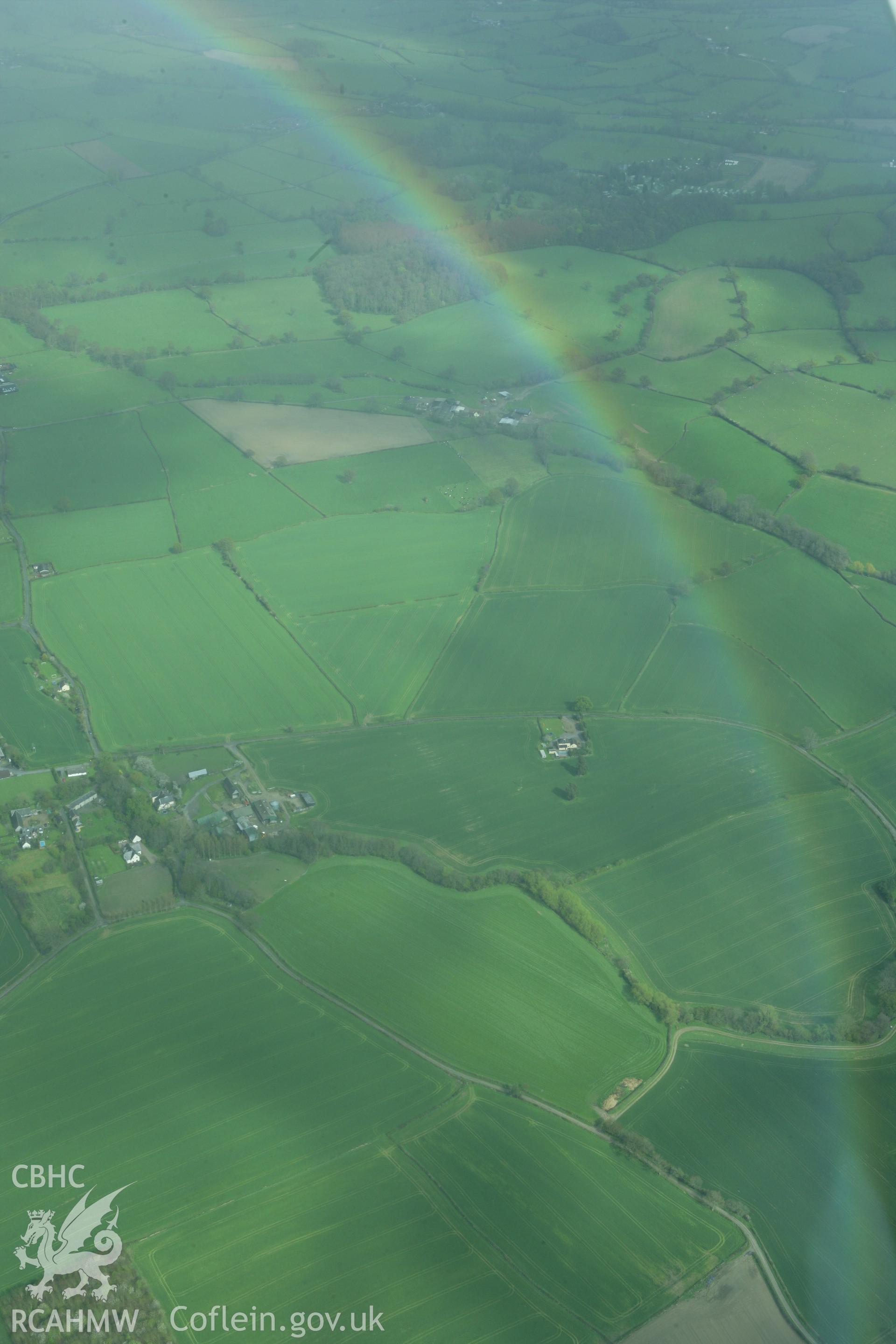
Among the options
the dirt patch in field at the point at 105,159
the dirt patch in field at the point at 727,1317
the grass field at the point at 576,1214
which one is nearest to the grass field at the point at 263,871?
the grass field at the point at 576,1214

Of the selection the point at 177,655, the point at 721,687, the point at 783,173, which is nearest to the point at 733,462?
the point at 721,687

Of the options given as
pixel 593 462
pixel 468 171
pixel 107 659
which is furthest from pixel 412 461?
pixel 468 171

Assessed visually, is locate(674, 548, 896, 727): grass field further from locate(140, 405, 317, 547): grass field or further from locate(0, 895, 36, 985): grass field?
locate(0, 895, 36, 985): grass field

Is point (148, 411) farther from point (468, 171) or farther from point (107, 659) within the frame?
point (468, 171)

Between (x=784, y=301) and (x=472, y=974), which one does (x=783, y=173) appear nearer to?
(x=784, y=301)

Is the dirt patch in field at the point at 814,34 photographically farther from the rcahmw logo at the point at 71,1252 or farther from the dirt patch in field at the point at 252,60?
the rcahmw logo at the point at 71,1252

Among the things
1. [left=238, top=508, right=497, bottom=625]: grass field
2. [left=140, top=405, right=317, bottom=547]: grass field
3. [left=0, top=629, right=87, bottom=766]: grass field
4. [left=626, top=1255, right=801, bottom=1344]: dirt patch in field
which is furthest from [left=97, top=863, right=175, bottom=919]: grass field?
[left=140, top=405, right=317, bottom=547]: grass field

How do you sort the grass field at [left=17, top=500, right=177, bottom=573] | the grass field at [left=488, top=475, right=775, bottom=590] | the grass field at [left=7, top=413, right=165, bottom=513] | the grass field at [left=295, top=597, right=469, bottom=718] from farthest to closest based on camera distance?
the grass field at [left=7, top=413, right=165, bottom=513]
the grass field at [left=17, top=500, right=177, bottom=573]
the grass field at [left=488, top=475, right=775, bottom=590]
the grass field at [left=295, top=597, right=469, bottom=718]
